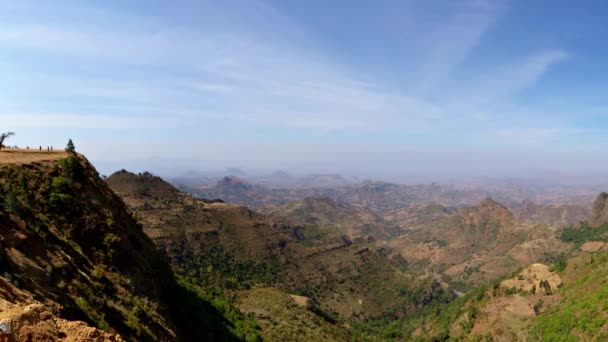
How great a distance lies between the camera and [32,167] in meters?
34.9

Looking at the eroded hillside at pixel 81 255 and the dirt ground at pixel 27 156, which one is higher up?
the dirt ground at pixel 27 156

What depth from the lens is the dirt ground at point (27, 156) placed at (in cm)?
3566

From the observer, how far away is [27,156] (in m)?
38.2

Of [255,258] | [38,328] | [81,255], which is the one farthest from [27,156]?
[255,258]

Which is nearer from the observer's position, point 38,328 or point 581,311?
point 38,328

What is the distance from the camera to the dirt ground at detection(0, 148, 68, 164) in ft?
117

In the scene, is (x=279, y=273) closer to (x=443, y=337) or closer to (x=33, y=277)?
(x=443, y=337)

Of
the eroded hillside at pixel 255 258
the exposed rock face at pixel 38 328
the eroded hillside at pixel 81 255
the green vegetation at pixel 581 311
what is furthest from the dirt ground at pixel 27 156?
the eroded hillside at pixel 255 258

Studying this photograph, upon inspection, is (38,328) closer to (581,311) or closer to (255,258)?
(581,311)

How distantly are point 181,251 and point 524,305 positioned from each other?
356 feet

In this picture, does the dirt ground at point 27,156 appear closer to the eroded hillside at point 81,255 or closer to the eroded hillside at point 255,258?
the eroded hillside at point 81,255

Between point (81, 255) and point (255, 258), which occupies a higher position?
point (81, 255)

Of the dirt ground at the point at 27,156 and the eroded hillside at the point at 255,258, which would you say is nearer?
Result: the dirt ground at the point at 27,156

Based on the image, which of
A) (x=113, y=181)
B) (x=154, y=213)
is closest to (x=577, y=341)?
(x=154, y=213)
